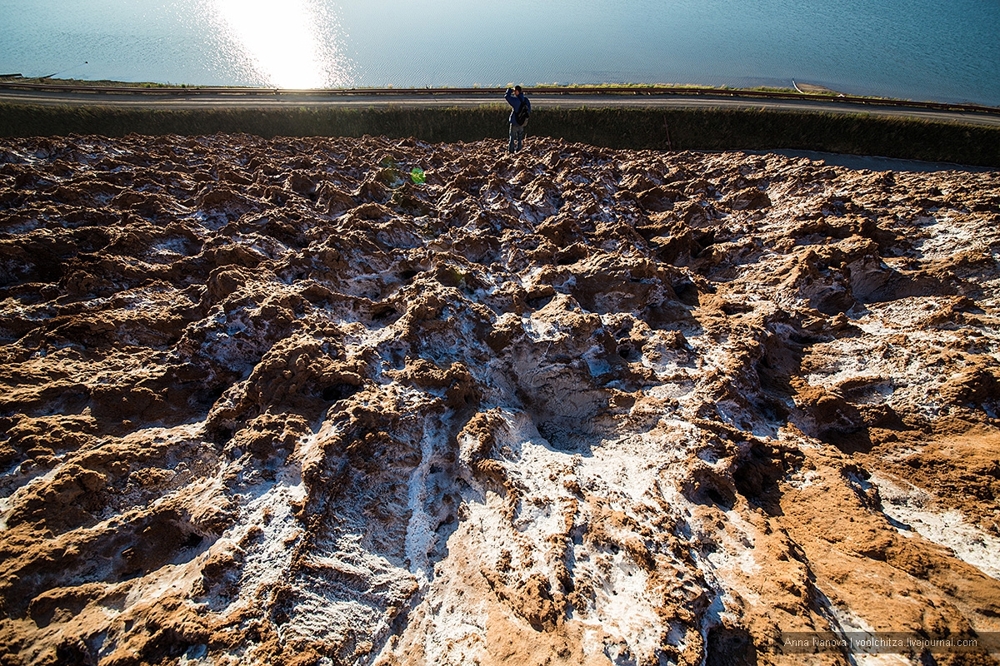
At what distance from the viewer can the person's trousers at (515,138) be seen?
517 inches

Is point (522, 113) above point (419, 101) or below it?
below

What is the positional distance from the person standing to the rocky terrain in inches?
240

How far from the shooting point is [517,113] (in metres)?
12.5

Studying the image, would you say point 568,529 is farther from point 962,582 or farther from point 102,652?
point 102,652

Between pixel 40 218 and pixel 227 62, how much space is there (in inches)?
1297

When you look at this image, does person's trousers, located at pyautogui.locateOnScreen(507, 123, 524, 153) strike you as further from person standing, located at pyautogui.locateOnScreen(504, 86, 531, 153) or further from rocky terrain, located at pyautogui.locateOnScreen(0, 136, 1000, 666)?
rocky terrain, located at pyautogui.locateOnScreen(0, 136, 1000, 666)

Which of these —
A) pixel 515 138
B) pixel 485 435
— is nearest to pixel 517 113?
pixel 515 138

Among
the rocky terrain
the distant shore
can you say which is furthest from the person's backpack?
the distant shore

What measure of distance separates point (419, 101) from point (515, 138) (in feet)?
37.6

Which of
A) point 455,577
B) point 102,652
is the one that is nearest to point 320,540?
point 455,577

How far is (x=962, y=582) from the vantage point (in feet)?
10.0

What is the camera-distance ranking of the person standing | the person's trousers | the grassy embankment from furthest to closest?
the grassy embankment, the person's trousers, the person standing

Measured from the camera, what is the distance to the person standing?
12242 mm

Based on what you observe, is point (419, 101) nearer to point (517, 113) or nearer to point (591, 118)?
point (591, 118)
